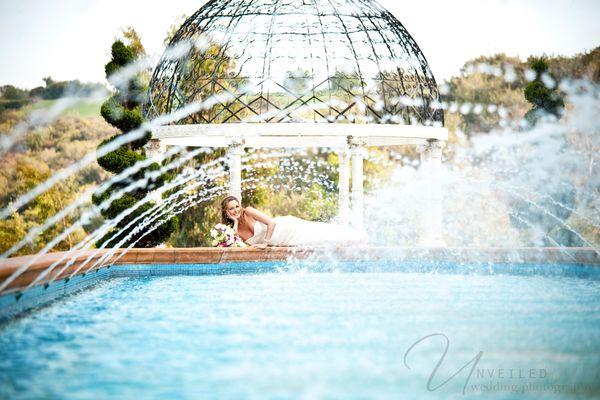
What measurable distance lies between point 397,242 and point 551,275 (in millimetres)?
17655

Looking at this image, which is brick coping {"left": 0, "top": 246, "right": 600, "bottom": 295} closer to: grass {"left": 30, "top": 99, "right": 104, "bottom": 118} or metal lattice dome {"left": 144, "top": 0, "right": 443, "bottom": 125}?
metal lattice dome {"left": 144, "top": 0, "right": 443, "bottom": 125}

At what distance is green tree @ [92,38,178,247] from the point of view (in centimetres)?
1827

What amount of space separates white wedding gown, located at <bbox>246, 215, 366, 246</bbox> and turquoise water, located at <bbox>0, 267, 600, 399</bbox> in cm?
303

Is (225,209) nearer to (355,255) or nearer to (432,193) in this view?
(355,255)

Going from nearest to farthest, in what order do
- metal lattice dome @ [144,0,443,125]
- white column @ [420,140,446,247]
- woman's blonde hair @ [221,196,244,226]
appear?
woman's blonde hair @ [221,196,244,226] → metal lattice dome @ [144,0,443,125] → white column @ [420,140,446,247]

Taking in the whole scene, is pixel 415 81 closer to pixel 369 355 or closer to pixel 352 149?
pixel 352 149

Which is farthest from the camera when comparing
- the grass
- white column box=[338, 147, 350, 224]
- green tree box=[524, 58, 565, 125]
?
the grass

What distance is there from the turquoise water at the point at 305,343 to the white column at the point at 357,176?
21.4 ft

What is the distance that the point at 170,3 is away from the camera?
4278cm

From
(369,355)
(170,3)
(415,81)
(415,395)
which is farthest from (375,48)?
(170,3)

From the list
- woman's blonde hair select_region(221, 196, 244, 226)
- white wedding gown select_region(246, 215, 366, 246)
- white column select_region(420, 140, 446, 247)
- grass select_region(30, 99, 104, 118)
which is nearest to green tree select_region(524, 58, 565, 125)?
white column select_region(420, 140, 446, 247)

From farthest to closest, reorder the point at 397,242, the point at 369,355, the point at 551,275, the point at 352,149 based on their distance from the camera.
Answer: the point at 397,242 < the point at 352,149 < the point at 551,275 < the point at 369,355

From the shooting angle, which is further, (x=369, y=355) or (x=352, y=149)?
(x=352, y=149)

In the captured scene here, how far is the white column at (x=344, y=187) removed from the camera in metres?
20.3
